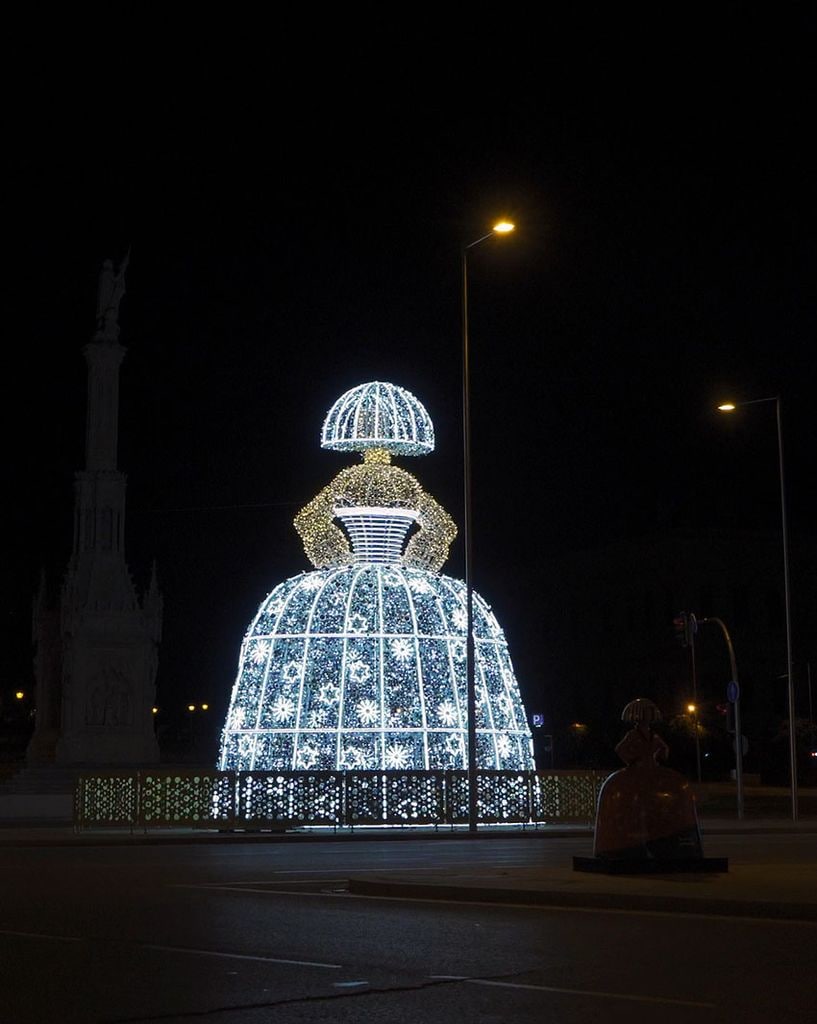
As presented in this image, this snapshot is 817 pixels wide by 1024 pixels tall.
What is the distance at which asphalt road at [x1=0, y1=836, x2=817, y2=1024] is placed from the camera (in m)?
8.41

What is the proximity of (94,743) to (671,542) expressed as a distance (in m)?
37.7

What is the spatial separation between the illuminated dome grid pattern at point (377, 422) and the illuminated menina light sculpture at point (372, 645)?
0.02 meters

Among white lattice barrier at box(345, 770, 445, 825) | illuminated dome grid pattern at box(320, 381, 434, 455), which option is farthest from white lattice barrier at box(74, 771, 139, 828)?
illuminated dome grid pattern at box(320, 381, 434, 455)

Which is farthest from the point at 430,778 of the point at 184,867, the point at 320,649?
the point at 184,867

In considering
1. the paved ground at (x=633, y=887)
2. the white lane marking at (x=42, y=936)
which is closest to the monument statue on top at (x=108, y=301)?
the paved ground at (x=633, y=887)

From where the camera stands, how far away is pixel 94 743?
4422 cm

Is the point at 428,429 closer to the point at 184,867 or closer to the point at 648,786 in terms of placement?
the point at 184,867

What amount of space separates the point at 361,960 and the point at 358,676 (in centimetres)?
1756

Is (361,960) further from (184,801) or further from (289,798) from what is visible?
(184,801)

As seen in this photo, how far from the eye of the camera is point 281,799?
2852 centimetres

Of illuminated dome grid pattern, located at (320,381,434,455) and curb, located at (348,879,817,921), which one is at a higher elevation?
illuminated dome grid pattern, located at (320,381,434,455)

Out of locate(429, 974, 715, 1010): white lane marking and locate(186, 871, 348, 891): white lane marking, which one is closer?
locate(429, 974, 715, 1010): white lane marking

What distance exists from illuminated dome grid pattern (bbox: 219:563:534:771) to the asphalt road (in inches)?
451

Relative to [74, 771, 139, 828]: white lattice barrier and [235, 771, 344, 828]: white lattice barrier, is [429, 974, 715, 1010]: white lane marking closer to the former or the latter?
[235, 771, 344, 828]: white lattice barrier
